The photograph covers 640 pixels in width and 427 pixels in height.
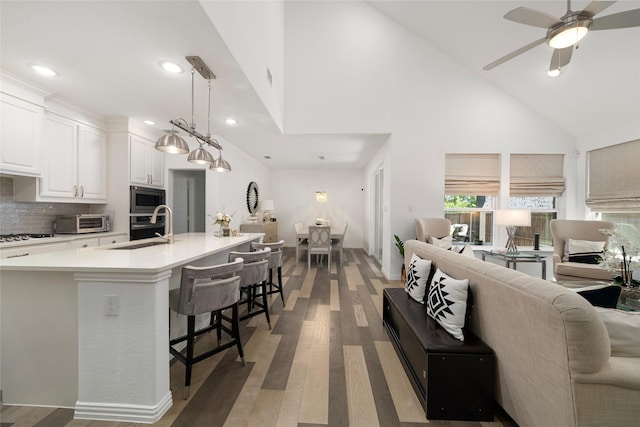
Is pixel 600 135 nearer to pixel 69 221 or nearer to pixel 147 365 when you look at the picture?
pixel 147 365

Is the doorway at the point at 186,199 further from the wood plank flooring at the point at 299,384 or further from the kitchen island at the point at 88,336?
the kitchen island at the point at 88,336

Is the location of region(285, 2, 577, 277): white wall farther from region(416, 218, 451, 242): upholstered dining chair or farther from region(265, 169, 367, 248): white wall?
region(265, 169, 367, 248): white wall

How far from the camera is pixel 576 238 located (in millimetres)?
3662

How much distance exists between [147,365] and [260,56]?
3109 mm

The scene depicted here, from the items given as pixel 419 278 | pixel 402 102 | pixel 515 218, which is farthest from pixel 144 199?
pixel 515 218

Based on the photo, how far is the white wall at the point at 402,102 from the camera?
14.0 feet

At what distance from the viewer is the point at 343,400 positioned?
162 cm

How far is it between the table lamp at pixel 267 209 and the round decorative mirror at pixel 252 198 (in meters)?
0.24

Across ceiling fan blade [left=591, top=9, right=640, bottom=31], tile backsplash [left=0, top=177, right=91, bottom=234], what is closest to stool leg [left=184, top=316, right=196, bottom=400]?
→ tile backsplash [left=0, top=177, right=91, bottom=234]

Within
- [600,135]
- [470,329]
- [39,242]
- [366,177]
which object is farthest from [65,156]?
[600,135]

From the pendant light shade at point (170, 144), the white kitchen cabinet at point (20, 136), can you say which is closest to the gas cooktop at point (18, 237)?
the white kitchen cabinet at point (20, 136)

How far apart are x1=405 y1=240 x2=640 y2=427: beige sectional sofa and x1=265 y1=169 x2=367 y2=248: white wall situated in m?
6.18

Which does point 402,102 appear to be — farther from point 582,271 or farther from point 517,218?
point 582,271

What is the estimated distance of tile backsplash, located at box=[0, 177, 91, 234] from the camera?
2750mm
